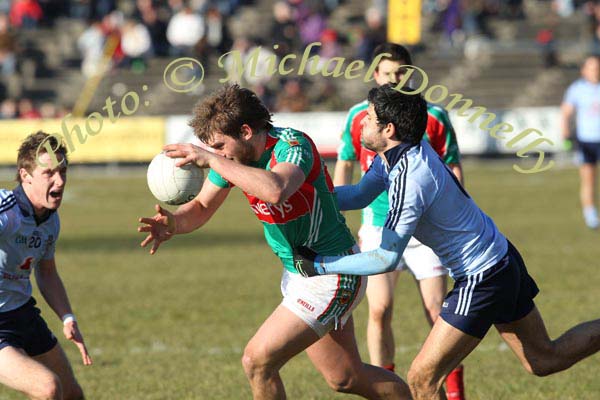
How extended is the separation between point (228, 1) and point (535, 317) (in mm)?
31207

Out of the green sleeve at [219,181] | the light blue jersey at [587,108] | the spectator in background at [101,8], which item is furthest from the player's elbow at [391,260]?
the spectator in background at [101,8]

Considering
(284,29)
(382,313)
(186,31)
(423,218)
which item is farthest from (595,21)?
(423,218)

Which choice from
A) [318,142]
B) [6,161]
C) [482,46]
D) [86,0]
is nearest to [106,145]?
[6,161]

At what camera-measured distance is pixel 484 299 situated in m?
6.20

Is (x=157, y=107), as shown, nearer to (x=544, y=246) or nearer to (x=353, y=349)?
(x=544, y=246)

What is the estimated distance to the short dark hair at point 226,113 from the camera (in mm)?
5855

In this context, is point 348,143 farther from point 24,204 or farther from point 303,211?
point 24,204

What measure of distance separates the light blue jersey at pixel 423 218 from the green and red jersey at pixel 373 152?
4.92ft

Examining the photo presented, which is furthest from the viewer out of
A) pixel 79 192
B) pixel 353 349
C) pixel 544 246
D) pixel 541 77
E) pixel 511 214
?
pixel 541 77

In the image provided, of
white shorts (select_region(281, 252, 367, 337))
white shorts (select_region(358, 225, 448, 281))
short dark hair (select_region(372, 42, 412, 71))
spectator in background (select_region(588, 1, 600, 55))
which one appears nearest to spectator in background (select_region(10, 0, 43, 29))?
spectator in background (select_region(588, 1, 600, 55))

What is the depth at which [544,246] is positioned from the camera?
15914mm

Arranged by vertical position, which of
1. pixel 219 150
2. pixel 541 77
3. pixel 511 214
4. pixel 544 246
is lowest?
Answer: pixel 541 77

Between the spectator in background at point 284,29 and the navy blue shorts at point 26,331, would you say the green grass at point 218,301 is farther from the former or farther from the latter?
the spectator in background at point 284,29

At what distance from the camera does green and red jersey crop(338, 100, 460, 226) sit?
7.94m
